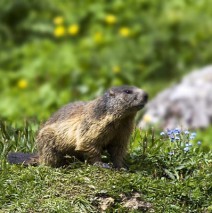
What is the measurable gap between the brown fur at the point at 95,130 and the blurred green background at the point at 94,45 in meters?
6.52

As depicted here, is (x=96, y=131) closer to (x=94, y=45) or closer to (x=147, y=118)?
(x=147, y=118)

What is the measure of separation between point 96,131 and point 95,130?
1 centimetres

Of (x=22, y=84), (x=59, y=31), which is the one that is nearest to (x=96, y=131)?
(x=22, y=84)

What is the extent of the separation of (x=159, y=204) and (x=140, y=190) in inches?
7.8

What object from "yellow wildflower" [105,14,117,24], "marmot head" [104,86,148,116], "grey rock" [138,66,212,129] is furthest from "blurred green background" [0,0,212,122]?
"marmot head" [104,86,148,116]

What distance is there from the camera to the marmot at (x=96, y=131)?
23.4ft

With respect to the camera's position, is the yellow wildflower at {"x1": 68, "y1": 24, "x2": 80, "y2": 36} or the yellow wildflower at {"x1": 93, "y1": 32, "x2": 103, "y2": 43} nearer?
the yellow wildflower at {"x1": 93, "y1": 32, "x2": 103, "y2": 43}

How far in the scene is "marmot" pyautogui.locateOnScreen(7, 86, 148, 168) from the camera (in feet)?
23.4

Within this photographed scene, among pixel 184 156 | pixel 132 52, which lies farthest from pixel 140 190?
pixel 132 52

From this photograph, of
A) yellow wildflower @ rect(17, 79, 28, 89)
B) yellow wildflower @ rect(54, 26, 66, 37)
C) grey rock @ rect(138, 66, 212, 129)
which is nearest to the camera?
grey rock @ rect(138, 66, 212, 129)

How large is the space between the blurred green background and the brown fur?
257 inches

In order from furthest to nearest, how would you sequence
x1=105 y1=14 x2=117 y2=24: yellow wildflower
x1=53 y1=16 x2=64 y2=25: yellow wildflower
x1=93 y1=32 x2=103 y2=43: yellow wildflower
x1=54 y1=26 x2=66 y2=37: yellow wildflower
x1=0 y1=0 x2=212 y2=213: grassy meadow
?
1. x1=105 y1=14 x2=117 y2=24: yellow wildflower
2. x1=53 y1=16 x2=64 y2=25: yellow wildflower
3. x1=54 y1=26 x2=66 y2=37: yellow wildflower
4. x1=93 y1=32 x2=103 y2=43: yellow wildflower
5. x1=0 y1=0 x2=212 y2=213: grassy meadow

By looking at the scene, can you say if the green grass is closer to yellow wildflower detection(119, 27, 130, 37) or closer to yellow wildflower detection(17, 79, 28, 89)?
yellow wildflower detection(17, 79, 28, 89)

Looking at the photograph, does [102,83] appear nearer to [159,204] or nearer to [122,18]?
[122,18]
